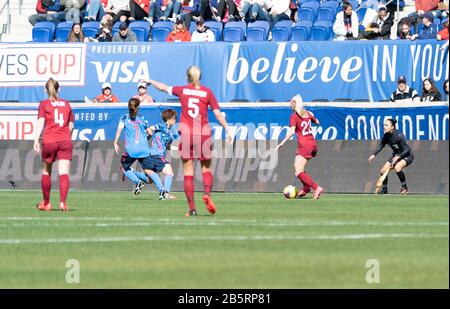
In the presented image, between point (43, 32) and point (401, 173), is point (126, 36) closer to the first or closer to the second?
point (43, 32)

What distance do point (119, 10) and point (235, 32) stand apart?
466 cm

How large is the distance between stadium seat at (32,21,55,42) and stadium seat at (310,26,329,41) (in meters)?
7.73

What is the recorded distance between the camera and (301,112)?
90.2 ft

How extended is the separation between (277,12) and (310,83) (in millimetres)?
3170

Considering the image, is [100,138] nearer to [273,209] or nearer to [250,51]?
[250,51]

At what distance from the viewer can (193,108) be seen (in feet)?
64.9

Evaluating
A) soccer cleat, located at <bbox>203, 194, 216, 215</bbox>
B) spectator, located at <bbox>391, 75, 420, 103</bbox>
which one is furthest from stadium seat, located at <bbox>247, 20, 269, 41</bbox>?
soccer cleat, located at <bbox>203, 194, 216, 215</bbox>

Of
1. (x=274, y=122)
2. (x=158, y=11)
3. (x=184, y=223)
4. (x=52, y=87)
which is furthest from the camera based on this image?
(x=158, y=11)

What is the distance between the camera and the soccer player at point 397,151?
94.6 feet

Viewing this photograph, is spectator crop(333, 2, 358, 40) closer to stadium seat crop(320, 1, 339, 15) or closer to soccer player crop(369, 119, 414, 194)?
stadium seat crop(320, 1, 339, 15)

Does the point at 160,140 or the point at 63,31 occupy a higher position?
the point at 63,31

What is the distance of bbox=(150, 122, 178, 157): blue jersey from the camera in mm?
27641

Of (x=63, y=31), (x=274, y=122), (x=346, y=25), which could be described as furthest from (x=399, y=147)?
(x=63, y=31)
